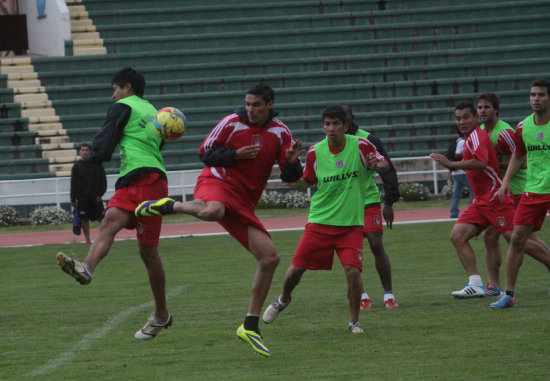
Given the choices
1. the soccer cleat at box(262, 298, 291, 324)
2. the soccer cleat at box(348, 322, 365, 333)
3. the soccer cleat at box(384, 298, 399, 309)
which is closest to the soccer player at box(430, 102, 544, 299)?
the soccer cleat at box(384, 298, 399, 309)

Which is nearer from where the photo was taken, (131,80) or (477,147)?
(131,80)

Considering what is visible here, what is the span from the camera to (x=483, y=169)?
9.70 metres

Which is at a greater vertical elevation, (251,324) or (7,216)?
(251,324)

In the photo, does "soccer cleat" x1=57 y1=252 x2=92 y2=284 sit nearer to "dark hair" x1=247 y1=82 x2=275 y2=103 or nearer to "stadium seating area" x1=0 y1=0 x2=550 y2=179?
"dark hair" x1=247 y1=82 x2=275 y2=103

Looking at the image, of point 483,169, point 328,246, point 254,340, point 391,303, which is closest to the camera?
point 254,340

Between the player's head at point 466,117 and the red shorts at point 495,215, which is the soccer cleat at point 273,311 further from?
the player's head at point 466,117

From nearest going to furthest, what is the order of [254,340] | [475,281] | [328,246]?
[254,340]
[328,246]
[475,281]

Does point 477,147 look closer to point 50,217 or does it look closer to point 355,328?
point 355,328

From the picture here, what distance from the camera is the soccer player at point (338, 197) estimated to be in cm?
792

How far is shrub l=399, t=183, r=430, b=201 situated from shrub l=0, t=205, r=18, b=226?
1011 centimetres

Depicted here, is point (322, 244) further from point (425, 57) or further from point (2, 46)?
point (2, 46)

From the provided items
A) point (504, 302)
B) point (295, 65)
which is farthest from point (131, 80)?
point (295, 65)

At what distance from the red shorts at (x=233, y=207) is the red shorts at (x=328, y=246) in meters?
0.87

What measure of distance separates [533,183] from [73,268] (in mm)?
4524
